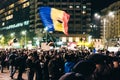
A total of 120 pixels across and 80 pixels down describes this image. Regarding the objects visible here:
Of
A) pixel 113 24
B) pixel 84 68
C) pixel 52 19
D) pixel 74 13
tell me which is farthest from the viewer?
pixel 113 24

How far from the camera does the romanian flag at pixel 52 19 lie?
2309cm

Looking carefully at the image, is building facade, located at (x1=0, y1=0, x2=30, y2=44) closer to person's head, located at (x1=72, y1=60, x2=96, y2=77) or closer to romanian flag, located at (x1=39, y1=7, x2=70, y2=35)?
romanian flag, located at (x1=39, y1=7, x2=70, y2=35)

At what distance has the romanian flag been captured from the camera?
→ 23.1 metres

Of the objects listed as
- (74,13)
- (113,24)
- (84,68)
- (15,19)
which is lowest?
(113,24)

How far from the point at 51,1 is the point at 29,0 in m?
15.9

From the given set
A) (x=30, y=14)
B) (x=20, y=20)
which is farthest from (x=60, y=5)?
(x=20, y=20)

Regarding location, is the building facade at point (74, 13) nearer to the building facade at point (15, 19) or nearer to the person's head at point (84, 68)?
the building facade at point (15, 19)

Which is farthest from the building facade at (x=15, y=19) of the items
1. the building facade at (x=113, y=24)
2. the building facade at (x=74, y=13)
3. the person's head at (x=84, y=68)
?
the person's head at (x=84, y=68)

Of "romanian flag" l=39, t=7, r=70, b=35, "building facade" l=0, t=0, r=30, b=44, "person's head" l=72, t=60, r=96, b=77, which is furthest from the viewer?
"building facade" l=0, t=0, r=30, b=44

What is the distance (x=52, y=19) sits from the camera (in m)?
23.3

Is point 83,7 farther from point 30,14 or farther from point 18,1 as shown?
point 18,1

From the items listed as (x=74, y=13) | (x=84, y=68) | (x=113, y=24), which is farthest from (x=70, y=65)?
(x=113, y=24)

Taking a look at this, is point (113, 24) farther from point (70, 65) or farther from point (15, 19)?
point (70, 65)

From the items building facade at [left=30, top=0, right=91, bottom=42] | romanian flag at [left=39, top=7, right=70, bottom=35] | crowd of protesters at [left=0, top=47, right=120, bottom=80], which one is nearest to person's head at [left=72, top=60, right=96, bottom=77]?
crowd of protesters at [left=0, top=47, right=120, bottom=80]
